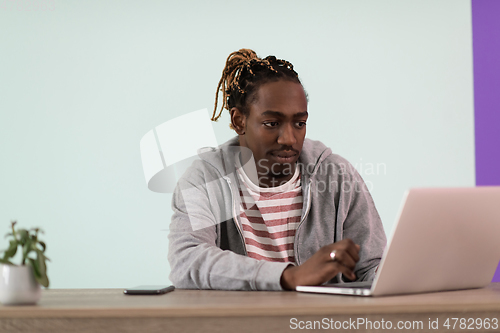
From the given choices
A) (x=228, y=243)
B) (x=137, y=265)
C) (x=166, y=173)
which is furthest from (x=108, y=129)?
(x=228, y=243)

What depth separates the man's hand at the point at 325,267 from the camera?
0.78m

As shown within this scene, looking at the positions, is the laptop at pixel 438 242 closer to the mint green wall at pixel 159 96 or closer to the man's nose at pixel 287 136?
the man's nose at pixel 287 136

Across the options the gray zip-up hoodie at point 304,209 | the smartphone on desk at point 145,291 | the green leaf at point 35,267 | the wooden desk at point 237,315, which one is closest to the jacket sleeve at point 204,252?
the gray zip-up hoodie at point 304,209

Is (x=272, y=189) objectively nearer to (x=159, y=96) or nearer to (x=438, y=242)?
(x=438, y=242)

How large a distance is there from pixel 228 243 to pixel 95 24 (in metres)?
1.98

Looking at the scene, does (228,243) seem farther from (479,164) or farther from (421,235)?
(479,164)

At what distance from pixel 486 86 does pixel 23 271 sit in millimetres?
2660

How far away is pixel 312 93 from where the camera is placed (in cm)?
279

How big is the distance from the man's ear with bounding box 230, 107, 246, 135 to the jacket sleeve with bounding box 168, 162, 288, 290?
0.22 metres

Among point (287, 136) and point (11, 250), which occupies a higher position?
point (287, 136)

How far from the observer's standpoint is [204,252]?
951 mm
